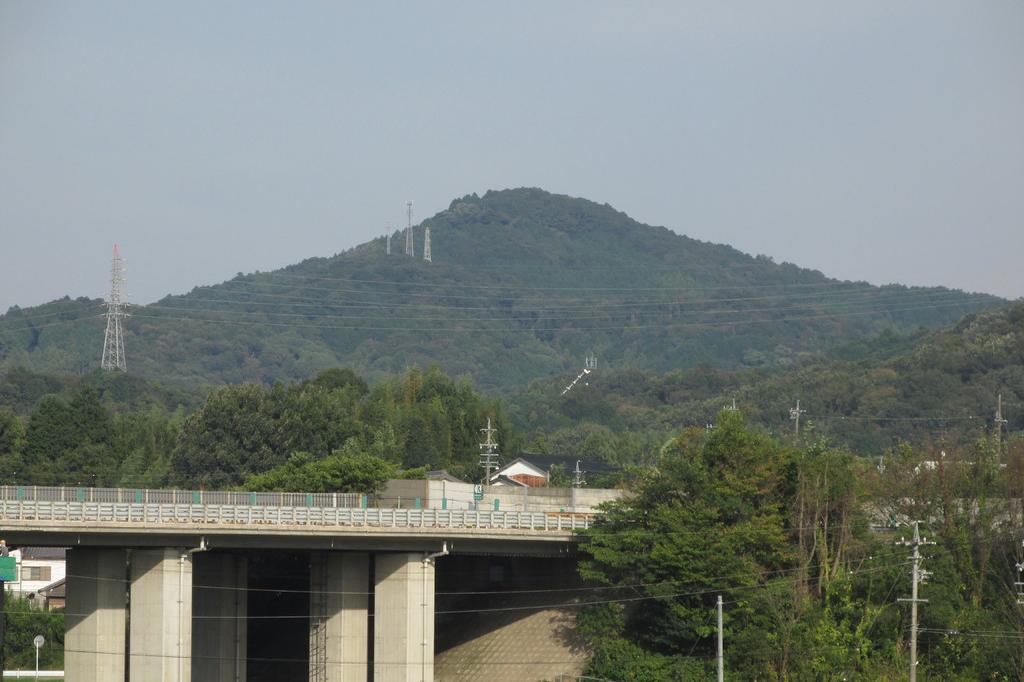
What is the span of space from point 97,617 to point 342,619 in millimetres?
14670

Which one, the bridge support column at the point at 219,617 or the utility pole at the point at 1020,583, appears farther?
the bridge support column at the point at 219,617

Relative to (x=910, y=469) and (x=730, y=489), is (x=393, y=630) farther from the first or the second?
(x=910, y=469)

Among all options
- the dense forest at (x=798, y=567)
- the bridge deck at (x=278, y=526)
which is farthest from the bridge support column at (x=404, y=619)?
the dense forest at (x=798, y=567)

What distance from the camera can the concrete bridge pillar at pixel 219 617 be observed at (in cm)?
9394

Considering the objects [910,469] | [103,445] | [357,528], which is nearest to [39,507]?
[357,528]

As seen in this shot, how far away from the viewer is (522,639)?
314 feet

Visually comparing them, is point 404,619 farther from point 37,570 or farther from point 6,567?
point 37,570

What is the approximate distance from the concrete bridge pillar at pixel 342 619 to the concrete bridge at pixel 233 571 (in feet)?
0.25

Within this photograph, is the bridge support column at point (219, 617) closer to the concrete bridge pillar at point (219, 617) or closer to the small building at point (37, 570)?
the concrete bridge pillar at point (219, 617)

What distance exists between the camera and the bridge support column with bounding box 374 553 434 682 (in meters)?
89.5

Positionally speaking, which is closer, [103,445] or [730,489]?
[730,489]

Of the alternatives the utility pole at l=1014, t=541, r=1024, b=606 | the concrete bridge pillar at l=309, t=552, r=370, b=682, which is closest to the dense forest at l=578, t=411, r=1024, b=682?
the utility pole at l=1014, t=541, r=1024, b=606

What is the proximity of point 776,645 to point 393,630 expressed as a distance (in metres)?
20.8

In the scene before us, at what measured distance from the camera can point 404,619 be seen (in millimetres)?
89812
